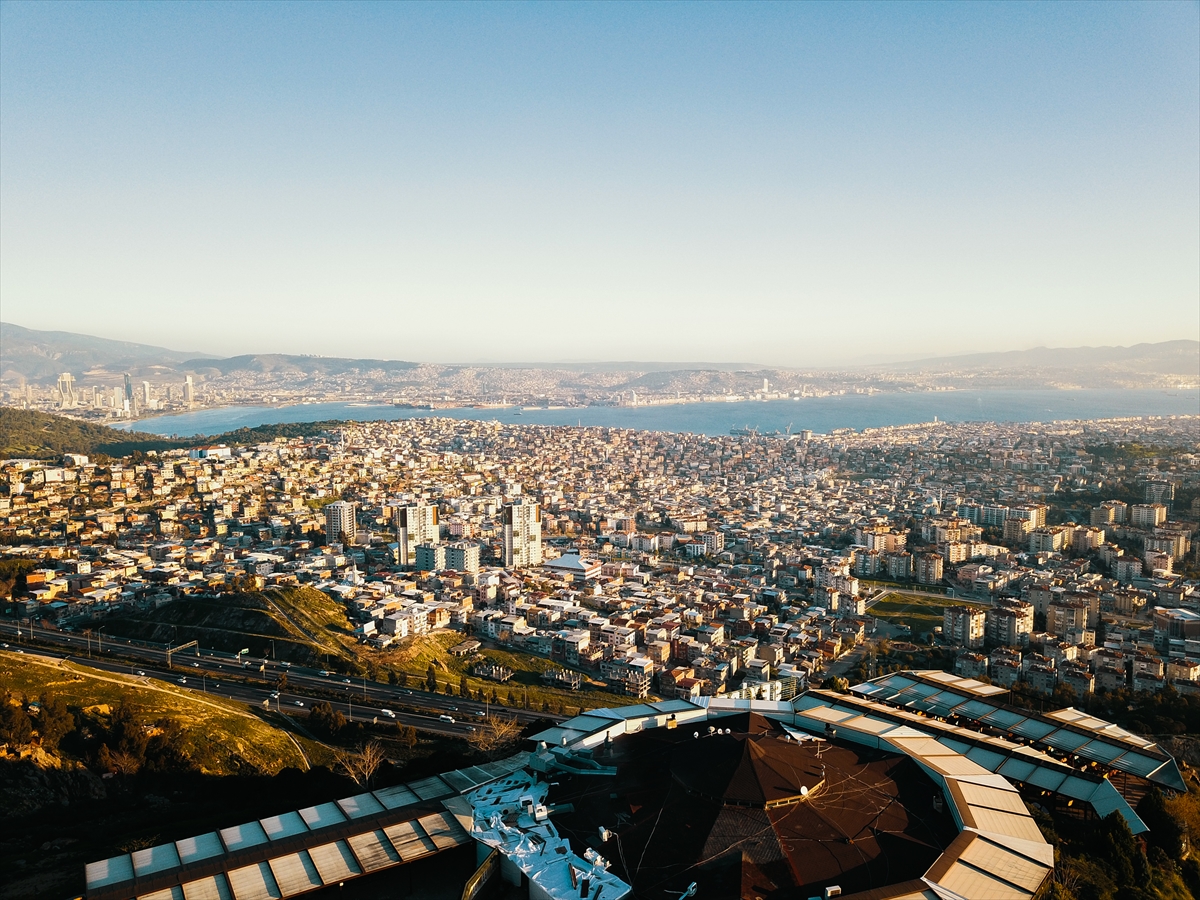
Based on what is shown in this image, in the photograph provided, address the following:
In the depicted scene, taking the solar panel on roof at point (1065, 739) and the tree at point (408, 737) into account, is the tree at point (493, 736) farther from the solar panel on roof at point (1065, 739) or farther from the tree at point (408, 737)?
the solar panel on roof at point (1065, 739)

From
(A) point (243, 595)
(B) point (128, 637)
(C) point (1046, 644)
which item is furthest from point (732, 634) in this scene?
(B) point (128, 637)

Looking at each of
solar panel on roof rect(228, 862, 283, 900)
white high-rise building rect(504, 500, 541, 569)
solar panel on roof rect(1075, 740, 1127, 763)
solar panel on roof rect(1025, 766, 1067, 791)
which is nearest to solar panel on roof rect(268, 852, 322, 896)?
solar panel on roof rect(228, 862, 283, 900)

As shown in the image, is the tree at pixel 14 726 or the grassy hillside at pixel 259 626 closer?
the tree at pixel 14 726

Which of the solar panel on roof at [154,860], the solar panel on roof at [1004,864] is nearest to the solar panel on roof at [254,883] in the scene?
the solar panel on roof at [154,860]

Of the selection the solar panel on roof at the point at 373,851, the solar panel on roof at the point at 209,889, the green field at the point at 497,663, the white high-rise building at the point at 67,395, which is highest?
the white high-rise building at the point at 67,395

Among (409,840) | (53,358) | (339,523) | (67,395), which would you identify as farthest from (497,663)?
(53,358)

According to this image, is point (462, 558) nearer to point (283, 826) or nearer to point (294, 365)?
point (283, 826)
